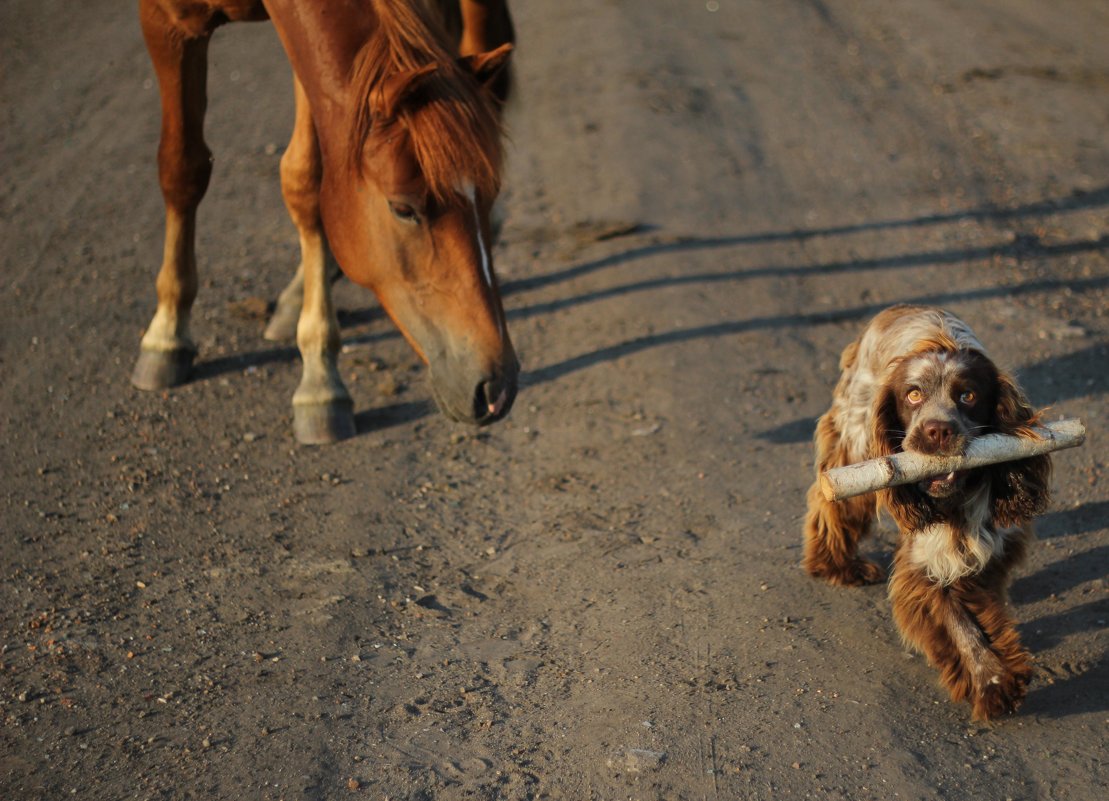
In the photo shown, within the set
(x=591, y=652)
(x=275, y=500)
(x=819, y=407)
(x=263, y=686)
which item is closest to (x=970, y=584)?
(x=591, y=652)

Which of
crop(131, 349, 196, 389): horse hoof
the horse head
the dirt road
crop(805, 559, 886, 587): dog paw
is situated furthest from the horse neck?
crop(805, 559, 886, 587): dog paw

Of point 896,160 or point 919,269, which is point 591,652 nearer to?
point 919,269

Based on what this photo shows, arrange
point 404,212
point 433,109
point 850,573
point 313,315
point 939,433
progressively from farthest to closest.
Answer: point 313,315 < point 850,573 < point 404,212 < point 433,109 < point 939,433

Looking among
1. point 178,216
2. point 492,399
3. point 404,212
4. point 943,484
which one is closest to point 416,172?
point 404,212

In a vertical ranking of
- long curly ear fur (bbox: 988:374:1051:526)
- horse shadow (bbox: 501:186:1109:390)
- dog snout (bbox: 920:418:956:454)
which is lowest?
horse shadow (bbox: 501:186:1109:390)

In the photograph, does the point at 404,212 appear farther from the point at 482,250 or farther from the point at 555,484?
the point at 555,484

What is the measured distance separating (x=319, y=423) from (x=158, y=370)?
107 centimetres

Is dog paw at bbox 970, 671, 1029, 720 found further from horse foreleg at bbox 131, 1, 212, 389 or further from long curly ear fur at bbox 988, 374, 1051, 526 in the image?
horse foreleg at bbox 131, 1, 212, 389

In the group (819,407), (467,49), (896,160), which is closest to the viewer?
(819,407)

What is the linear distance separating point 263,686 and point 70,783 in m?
0.68

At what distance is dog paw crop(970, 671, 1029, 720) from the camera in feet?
12.2

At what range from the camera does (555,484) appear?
530 centimetres

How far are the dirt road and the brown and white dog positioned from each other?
8.1 inches

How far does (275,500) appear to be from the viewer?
5.11 meters
